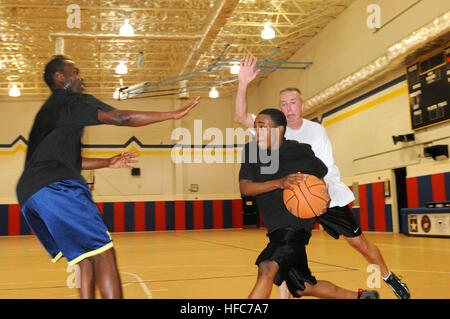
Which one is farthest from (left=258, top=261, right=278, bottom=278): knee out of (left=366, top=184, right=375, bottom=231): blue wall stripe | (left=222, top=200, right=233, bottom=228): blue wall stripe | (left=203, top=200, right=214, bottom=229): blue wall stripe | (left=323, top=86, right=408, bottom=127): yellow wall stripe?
(left=222, top=200, right=233, bottom=228): blue wall stripe

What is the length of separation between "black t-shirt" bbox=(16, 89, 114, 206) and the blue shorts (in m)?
0.06

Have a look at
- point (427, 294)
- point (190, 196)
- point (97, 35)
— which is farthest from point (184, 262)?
point (190, 196)

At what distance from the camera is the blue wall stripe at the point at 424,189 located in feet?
41.5

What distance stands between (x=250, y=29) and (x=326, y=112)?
401cm

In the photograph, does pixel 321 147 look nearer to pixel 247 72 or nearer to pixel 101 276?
pixel 247 72

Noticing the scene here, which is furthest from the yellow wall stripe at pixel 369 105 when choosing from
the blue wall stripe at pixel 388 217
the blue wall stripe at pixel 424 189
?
the blue wall stripe at pixel 388 217

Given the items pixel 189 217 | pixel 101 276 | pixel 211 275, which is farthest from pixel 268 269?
pixel 189 217

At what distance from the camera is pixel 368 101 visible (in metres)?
15.0

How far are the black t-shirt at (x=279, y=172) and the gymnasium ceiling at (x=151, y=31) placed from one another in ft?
33.2

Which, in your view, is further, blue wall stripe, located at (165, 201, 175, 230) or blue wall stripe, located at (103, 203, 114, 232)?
blue wall stripe, located at (165, 201, 175, 230)

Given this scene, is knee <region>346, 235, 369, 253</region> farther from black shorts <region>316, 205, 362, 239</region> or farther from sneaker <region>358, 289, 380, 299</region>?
sneaker <region>358, 289, 380, 299</region>

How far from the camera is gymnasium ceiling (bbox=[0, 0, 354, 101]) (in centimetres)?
1452

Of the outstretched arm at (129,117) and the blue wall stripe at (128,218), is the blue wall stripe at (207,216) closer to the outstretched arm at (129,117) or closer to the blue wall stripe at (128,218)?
the blue wall stripe at (128,218)

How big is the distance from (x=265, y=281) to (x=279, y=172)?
77 centimetres
